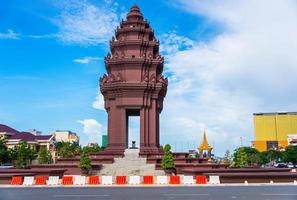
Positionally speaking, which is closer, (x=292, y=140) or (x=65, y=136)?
(x=292, y=140)

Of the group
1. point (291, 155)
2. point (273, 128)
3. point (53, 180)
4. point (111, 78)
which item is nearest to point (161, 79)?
point (111, 78)

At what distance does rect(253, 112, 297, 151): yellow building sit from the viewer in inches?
7333

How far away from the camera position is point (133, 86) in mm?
51250

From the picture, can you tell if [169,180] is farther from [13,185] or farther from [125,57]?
[125,57]

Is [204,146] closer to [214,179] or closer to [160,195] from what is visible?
[214,179]

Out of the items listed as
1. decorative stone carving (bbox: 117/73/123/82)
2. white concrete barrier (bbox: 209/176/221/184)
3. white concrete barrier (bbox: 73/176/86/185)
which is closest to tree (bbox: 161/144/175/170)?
white concrete barrier (bbox: 209/176/221/184)

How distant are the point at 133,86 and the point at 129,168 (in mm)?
11458

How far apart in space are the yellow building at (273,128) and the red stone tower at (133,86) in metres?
143

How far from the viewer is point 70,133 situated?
160000 millimetres

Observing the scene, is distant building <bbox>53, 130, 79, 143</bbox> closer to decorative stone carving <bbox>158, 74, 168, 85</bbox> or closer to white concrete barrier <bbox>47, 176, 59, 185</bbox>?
decorative stone carving <bbox>158, 74, 168, 85</bbox>

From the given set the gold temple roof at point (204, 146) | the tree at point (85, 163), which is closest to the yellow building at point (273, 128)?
the gold temple roof at point (204, 146)

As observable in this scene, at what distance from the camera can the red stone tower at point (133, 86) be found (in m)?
51.5

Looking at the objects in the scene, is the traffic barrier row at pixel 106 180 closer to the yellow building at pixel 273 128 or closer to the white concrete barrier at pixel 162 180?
the white concrete barrier at pixel 162 180

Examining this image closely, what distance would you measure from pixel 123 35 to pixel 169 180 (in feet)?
83.0
